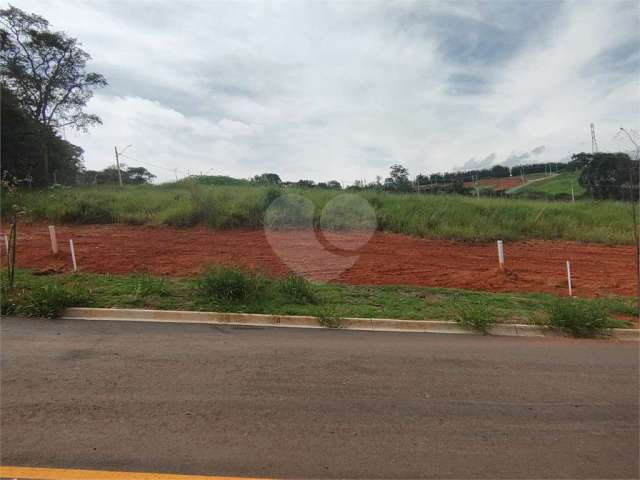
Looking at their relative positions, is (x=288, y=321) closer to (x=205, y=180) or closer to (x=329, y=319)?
(x=329, y=319)

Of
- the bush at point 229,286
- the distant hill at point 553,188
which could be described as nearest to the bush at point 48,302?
the bush at point 229,286

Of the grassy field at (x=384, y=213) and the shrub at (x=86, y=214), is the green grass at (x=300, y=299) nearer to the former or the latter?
the grassy field at (x=384, y=213)

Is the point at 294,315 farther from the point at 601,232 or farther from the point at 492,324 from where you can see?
the point at 601,232

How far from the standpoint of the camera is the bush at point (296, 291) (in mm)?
7539

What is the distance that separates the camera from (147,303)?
701cm

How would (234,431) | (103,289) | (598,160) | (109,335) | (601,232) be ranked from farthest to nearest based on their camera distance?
(598,160)
(601,232)
(103,289)
(109,335)
(234,431)

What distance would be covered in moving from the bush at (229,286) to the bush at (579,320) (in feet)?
17.8

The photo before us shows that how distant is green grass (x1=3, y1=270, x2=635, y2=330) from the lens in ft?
22.8

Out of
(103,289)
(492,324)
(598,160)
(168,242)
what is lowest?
(492,324)

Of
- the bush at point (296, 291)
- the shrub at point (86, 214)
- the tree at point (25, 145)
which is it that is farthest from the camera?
the tree at point (25, 145)

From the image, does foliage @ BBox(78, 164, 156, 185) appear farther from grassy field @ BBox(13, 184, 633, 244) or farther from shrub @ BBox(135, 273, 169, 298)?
shrub @ BBox(135, 273, 169, 298)

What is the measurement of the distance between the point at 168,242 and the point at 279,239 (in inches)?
154

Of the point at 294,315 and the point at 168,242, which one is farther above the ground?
the point at 168,242

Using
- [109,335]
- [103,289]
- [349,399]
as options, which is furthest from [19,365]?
[349,399]
